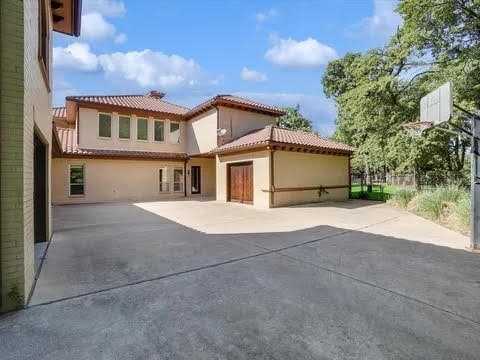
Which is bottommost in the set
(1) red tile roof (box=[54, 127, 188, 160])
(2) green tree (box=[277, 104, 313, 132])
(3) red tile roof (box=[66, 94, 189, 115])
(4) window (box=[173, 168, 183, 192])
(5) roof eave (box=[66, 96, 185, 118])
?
(4) window (box=[173, 168, 183, 192])

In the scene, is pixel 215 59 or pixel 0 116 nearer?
pixel 0 116

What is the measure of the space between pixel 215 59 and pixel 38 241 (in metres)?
19.4

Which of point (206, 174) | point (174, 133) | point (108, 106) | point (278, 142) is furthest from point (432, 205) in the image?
point (108, 106)

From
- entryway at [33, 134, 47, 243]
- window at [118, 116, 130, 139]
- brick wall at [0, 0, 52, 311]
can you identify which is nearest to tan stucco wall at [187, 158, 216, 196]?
window at [118, 116, 130, 139]

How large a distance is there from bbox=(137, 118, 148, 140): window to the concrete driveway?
1275cm

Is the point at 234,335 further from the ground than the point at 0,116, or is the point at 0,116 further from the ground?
the point at 0,116

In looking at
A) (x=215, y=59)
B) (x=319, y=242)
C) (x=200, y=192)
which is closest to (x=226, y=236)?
(x=319, y=242)

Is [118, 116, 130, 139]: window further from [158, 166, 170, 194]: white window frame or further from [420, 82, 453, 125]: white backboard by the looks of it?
[420, 82, 453, 125]: white backboard

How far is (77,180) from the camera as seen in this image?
54.7 ft

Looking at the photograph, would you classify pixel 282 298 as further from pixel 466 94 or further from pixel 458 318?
pixel 466 94

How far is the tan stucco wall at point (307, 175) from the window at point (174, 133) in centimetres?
923

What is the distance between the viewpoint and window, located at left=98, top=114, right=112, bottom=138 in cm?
1748

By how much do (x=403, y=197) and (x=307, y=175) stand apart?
4743 millimetres

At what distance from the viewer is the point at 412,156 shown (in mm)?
14977
